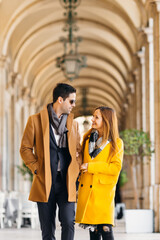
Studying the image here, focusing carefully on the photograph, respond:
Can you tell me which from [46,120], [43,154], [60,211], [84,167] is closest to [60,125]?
[46,120]

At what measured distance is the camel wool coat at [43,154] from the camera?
4277 millimetres

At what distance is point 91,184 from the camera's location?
4.45m

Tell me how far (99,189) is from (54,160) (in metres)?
0.44

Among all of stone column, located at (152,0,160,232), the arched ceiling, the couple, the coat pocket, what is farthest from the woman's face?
the arched ceiling

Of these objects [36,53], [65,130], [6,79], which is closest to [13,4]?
[6,79]

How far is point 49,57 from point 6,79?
6.87m

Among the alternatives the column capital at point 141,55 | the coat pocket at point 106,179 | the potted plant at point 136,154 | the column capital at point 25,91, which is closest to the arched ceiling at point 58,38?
the column capital at point 25,91

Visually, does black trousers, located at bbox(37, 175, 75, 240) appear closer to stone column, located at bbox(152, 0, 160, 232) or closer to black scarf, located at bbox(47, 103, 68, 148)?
black scarf, located at bbox(47, 103, 68, 148)

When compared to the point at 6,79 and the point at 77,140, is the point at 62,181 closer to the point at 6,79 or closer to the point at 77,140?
the point at 77,140

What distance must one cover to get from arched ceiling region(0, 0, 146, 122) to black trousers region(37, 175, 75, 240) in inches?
434

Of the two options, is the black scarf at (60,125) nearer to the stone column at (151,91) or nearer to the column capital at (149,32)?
the stone column at (151,91)

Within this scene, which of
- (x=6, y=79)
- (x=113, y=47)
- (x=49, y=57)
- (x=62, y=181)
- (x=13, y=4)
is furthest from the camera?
(x=49, y=57)

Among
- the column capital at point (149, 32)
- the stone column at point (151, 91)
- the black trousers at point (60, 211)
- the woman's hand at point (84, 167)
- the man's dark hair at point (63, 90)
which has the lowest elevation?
the black trousers at point (60, 211)

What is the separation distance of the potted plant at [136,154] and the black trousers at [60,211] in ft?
21.2
